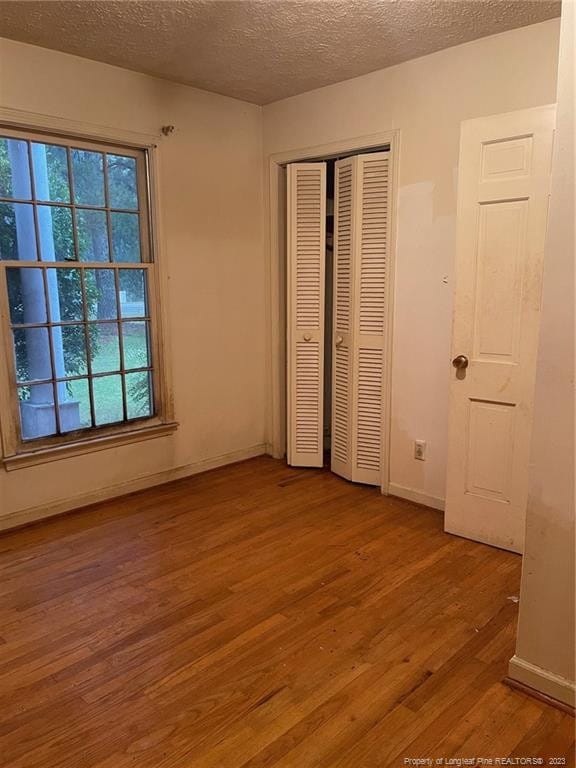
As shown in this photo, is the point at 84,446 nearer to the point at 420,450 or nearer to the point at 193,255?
the point at 193,255

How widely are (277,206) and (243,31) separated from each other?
4.54 feet

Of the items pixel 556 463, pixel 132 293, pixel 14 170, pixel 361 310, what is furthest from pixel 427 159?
pixel 14 170

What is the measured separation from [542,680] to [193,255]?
3.04 m

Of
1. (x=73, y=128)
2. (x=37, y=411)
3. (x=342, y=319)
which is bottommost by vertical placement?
(x=37, y=411)

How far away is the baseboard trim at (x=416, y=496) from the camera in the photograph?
3320 millimetres

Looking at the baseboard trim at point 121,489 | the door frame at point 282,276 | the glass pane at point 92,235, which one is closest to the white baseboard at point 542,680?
the door frame at point 282,276

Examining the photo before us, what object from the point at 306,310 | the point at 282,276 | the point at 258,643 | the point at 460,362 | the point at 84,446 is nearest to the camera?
the point at 258,643

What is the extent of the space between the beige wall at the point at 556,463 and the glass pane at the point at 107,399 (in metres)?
2.58

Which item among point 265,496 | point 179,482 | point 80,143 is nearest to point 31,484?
point 179,482

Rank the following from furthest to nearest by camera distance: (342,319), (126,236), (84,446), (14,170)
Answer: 1. (342,319)
2. (126,236)
3. (84,446)
4. (14,170)

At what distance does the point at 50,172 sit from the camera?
3111 mm

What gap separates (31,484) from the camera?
3168 mm

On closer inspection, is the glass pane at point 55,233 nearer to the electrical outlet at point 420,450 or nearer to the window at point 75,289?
the window at point 75,289

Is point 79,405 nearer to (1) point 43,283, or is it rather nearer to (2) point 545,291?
(1) point 43,283
